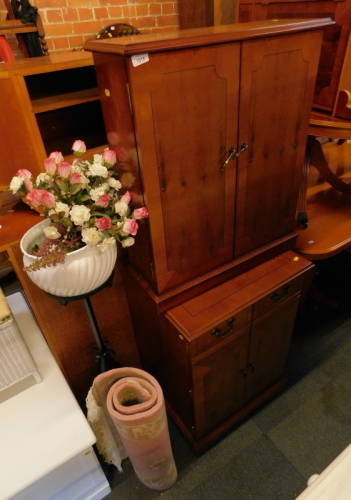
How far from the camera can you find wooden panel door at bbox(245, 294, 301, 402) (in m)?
1.42

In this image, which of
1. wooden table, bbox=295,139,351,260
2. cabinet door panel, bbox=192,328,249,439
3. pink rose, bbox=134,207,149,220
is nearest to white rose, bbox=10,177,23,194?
pink rose, bbox=134,207,149,220

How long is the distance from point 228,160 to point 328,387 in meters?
1.34

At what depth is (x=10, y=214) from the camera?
1.40 metres

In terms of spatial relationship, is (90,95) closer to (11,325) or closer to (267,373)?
(11,325)

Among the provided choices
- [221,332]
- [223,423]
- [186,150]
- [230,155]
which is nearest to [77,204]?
[186,150]

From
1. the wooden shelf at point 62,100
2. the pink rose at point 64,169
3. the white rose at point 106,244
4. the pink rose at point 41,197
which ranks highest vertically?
the wooden shelf at point 62,100

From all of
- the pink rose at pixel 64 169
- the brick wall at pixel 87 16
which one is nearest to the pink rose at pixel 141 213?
the pink rose at pixel 64 169

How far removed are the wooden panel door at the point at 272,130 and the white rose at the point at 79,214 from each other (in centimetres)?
53

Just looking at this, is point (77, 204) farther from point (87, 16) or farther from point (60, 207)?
point (87, 16)

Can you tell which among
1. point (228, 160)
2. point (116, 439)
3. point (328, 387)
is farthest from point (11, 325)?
point (328, 387)

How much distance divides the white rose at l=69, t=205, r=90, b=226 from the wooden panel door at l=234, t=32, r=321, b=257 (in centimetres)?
53

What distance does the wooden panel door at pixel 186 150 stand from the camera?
874 mm

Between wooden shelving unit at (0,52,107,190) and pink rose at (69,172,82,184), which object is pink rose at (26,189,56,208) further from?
wooden shelving unit at (0,52,107,190)

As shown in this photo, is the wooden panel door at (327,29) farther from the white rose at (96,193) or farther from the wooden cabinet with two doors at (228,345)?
the white rose at (96,193)
